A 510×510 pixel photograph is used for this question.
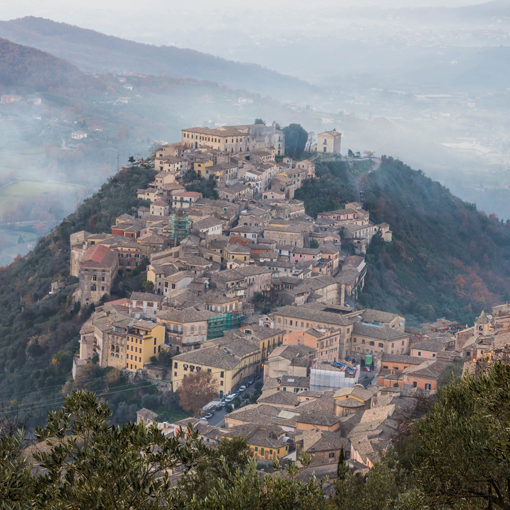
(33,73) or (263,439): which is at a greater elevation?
(33,73)

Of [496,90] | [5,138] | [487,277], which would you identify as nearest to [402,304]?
[487,277]

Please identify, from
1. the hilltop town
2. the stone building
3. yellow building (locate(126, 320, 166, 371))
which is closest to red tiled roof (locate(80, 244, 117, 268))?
the stone building

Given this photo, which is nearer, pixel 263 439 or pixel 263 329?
pixel 263 439

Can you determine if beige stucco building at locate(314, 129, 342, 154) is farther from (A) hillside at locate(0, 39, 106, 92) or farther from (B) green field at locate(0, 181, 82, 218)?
(A) hillside at locate(0, 39, 106, 92)

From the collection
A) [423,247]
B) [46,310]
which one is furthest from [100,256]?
[423,247]

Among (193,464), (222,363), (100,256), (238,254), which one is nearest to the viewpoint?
(193,464)

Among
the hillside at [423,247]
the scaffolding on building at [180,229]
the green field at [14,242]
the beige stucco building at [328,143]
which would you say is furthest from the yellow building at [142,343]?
the green field at [14,242]

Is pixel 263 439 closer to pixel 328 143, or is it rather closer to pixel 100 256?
pixel 100 256
